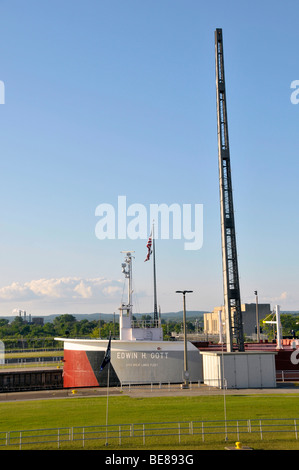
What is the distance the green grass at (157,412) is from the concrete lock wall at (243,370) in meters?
4.64

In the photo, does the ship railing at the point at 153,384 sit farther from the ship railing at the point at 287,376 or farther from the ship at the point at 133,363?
the ship railing at the point at 287,376

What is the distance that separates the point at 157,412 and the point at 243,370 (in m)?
14.0

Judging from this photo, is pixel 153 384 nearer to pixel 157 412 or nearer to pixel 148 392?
pixel 148 392

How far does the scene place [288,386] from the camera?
40.9 metres

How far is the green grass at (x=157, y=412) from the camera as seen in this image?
2155cm

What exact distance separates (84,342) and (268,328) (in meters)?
86.1

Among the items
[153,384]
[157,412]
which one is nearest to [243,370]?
[153,384]

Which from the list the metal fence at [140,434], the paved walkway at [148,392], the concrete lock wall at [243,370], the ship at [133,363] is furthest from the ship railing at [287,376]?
the metal fence at [140,434]

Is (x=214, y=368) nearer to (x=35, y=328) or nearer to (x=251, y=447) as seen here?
(x=251, y=447)

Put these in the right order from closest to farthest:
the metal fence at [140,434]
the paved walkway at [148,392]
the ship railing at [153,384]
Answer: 1. the metal fence at [140,434]
2. the paved walkway at [148,392]
3. the ship railing at [153,384]

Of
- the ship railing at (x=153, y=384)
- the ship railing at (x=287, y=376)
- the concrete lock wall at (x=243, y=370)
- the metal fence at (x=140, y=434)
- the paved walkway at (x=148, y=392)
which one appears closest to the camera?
the metal fence at (x=140, y=434)

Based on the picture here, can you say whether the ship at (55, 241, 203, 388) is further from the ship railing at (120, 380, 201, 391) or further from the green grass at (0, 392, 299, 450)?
the green grass at (0, 392, 299, 450)

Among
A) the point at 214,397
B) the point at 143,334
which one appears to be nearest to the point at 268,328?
the point at 143,334

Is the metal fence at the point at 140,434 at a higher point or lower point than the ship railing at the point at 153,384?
higher
